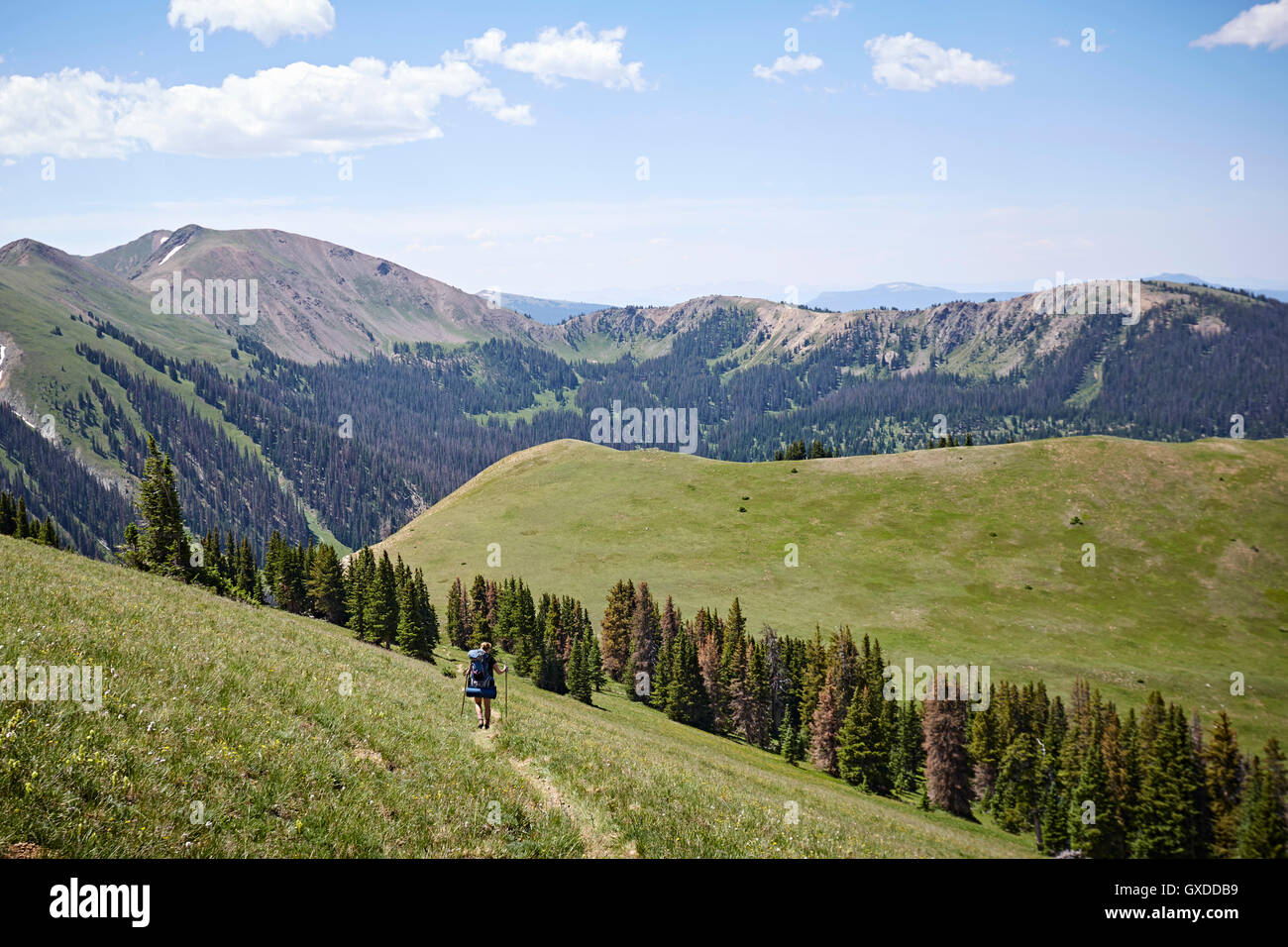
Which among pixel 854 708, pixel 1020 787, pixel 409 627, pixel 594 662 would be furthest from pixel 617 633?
pixel 1020 787

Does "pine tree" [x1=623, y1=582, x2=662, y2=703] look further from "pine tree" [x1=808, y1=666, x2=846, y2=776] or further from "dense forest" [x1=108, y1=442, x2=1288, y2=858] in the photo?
"pine tree" [x1=808, y1=666, x2=846, y2=776]

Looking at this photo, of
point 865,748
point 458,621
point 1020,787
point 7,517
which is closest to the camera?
point 865,748

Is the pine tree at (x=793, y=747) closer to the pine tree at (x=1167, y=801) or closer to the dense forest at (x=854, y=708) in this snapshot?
the dense forest at (x=854, y=708)

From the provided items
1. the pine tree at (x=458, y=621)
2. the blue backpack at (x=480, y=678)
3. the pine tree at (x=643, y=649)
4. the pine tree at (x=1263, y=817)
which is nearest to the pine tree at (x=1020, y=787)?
the pine tree at (x=1263, y=817)

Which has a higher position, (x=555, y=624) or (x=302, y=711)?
(x=302, y=711)

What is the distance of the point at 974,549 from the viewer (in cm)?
14288

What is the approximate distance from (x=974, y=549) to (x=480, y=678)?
14280 centimetres

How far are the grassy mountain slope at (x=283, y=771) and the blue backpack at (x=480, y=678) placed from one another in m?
1.14

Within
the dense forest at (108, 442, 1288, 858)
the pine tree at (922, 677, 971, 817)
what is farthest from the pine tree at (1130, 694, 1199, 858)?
the pine tree at (922, 677, 971, 817)

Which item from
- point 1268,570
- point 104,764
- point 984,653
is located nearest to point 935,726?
point 984,653

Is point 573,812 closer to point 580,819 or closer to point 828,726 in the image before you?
point 580,819

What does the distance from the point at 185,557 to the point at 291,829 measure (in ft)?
221

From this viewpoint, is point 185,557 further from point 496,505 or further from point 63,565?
point 496,505
